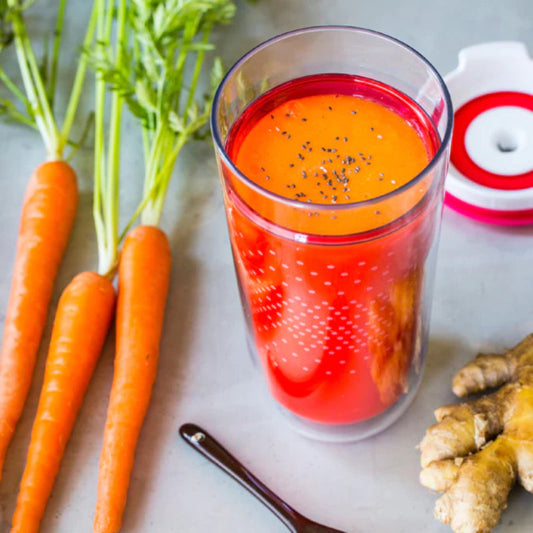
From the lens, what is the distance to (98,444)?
0.90m

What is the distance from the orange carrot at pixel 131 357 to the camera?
0.84 meters

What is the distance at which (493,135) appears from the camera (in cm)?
100

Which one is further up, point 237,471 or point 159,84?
point 159,84

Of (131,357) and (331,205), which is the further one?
(131,357)

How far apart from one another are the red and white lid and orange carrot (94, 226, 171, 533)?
14.2 inches

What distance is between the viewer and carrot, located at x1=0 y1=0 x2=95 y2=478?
3.03ft

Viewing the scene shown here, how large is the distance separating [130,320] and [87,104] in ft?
1.21

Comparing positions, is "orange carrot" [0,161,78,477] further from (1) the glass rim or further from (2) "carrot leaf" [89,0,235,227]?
(1) the glass rim

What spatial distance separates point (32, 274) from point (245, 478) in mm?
352

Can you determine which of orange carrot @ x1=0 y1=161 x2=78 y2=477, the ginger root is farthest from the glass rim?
orange carrot @ x1=0 y1=161 x2=78 y2=477

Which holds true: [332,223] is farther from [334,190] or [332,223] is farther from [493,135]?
[493,135]

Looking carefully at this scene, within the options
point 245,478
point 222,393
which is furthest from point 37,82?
point 245,478

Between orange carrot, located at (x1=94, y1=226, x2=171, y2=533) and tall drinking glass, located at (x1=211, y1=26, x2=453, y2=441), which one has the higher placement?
tall drinking glass, located at (x1=211, y1=26, x2=453, y2=441)

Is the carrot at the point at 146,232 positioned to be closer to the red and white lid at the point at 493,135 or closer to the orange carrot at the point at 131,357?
the orange carrot at the point at 131,357
